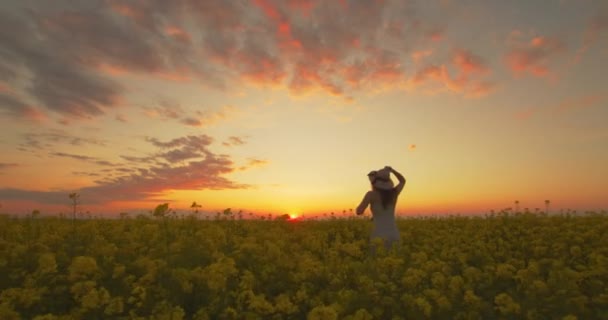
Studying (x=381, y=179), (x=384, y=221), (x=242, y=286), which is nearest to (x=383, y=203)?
(x=384, y=221)

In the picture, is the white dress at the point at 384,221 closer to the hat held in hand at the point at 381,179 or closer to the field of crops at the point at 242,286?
the hat held in hand at the point at 381,179

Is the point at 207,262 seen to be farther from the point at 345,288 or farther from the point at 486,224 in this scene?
the point at 486,224

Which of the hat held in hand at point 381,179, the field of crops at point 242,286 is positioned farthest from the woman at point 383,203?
the field of crops at point 242,286

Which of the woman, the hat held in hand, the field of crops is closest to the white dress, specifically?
the woman

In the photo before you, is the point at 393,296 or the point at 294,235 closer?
the point at 393,296

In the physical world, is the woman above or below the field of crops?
above

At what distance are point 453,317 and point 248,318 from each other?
9.85 feet

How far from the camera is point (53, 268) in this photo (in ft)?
23.0

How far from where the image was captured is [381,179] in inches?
452

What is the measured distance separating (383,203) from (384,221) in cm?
44

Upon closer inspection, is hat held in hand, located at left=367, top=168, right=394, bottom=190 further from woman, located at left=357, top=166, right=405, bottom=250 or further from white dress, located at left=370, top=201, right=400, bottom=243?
white dress, located at left=370, top=201, right=400, bottom=243

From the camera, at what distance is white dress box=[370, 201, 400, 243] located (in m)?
11.5

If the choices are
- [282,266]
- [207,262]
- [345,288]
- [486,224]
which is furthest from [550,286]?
[486,224]

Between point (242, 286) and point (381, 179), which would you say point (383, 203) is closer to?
point (381, 179)
